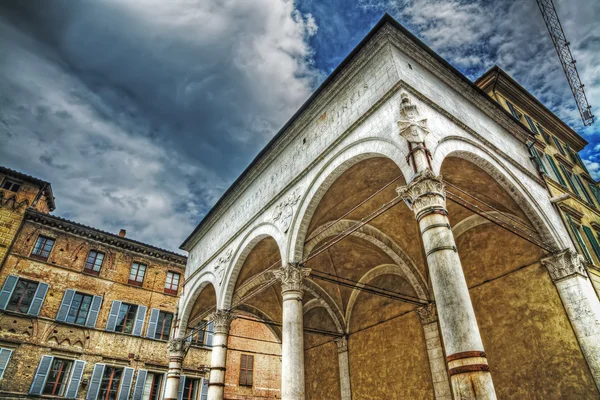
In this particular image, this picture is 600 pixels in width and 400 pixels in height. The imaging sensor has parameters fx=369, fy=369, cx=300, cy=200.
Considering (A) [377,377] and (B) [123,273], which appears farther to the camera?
(B) [123,273]

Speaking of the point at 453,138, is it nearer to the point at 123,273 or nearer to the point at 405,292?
the point at 405,292

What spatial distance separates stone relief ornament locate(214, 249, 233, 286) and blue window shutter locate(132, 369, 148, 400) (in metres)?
8.32

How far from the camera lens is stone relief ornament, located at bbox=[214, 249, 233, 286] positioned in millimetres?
12337

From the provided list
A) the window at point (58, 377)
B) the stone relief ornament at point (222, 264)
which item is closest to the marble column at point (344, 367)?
Result: the stone relief ornament at point (222, 264)

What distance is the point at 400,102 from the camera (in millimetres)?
7258

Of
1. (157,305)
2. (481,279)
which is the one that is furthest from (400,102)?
(157,305)

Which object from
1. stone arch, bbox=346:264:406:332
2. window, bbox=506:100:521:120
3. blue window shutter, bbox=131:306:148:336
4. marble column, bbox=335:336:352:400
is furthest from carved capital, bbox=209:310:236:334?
window, bbox=506:100:521:120

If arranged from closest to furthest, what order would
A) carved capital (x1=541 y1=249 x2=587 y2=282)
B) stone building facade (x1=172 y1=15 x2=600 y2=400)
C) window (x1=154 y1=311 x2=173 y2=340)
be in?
stone building facade (x1=172 y1=15 x2=600 y2=400), carved capital (x1=541 y1=249 x2=587 y2=282), window (x1=154 y1=311 x2=173 y2=340)

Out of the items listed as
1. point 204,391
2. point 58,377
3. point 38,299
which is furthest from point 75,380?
point 204,391

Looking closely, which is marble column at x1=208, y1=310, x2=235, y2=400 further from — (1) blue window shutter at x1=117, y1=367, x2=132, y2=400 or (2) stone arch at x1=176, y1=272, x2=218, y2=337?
(1) blue window shutter at x1=117, y1=367, x2=132, y2=400

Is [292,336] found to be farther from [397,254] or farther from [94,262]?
[94,262]

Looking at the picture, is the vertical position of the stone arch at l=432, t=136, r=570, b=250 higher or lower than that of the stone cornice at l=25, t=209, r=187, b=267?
lower

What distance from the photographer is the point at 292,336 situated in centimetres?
800

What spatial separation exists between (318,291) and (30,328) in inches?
484
